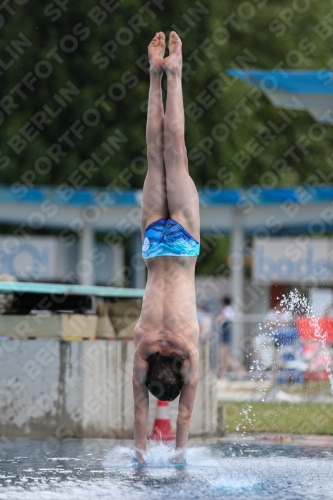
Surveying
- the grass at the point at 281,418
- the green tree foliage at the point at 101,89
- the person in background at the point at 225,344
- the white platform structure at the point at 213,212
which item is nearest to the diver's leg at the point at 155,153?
the grass at the point at 281,418

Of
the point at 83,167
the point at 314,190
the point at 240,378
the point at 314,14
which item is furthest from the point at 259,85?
the point at 314,14

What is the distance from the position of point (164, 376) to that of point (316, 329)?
10.4 metres

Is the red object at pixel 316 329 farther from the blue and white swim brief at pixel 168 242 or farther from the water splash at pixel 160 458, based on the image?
the blue and white swim brief at pixel 168 242

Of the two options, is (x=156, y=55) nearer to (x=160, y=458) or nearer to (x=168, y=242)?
(x=168, y=242)

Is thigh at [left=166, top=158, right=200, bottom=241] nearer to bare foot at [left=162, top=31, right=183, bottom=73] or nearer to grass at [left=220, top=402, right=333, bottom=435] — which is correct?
bare foot at [left=162, top=31, right=183, bottom=73]

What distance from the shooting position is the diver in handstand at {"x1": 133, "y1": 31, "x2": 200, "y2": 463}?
316 inches

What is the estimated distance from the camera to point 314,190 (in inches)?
974

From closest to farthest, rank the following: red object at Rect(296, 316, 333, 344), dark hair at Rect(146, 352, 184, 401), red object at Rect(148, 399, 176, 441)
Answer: dark hair at Rect(146, 352, 184, 401)
red object at Rect(148, 399, 176, 441)
red object at Rect(296, 316, 333, 344)

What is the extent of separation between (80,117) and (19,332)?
63.8ft

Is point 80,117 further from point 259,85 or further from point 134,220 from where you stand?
point 259,85

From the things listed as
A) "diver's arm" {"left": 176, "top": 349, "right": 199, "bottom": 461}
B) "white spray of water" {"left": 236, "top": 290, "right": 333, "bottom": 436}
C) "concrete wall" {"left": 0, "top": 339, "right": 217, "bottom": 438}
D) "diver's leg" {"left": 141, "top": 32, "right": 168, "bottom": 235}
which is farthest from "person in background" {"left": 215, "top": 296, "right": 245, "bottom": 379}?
"diver's arm" {"left": 176, "top": 349, "right": 199, "bottom": 461}

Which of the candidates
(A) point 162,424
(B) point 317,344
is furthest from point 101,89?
(A) point 162,424

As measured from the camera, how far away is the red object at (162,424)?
1041 centimetres

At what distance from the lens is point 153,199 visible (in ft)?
28.4
